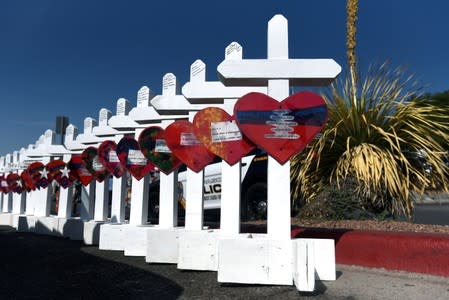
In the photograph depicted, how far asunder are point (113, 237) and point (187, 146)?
6.53 feet

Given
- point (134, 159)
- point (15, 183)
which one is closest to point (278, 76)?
point (134, 159)

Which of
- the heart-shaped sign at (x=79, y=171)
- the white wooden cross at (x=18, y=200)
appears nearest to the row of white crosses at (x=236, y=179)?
the heart-shaped sign at (x=79, y=171)

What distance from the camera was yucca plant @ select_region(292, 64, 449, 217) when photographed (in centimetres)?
580

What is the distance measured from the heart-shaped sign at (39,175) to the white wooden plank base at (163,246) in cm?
451

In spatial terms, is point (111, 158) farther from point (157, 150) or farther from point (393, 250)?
point (393, 250)

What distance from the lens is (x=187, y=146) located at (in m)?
4.67

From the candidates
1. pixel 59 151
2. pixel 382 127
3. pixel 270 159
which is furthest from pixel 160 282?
pixel 59 151

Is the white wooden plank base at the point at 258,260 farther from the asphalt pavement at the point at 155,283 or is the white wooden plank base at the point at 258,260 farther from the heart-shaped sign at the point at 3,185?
the heart-shaped sign at the point at 3,185

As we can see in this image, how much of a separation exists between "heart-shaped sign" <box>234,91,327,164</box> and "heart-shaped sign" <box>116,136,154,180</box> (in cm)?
228

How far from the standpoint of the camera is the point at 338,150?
6426 millimetres

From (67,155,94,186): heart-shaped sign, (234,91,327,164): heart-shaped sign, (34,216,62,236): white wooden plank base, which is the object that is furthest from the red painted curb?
(34,216,62,236): white wooden plank base

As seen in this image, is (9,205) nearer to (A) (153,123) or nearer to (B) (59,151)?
(B) (59,151)

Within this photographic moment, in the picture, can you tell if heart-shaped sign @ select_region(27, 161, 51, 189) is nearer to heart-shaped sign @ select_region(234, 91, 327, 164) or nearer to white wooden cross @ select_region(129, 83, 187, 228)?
white wooden cross @ select_region(129, 83, 187, 228)

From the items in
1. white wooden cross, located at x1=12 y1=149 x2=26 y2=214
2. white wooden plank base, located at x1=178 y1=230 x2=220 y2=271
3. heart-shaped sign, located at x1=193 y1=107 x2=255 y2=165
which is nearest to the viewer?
heart-shaped sign, located at x1=193 y1=107 x2=255 y2=165
